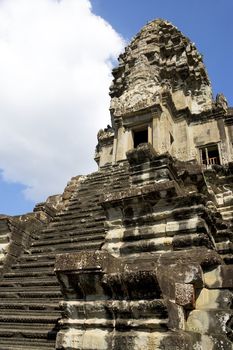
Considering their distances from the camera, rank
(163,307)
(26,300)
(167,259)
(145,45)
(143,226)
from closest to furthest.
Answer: (163,307)
(167,259)
(143,226)
(26,300)
(145,45)

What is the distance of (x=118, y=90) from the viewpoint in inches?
890

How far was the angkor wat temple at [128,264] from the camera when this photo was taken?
399 cm

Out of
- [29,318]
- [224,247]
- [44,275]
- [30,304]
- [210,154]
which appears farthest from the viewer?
[210,154]

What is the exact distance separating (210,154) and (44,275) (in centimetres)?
1269

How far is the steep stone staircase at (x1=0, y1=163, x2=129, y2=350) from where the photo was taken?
600cm

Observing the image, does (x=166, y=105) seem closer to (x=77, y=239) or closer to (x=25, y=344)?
(x=77, y=239)

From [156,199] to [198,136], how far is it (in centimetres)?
1337

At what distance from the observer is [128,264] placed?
4.61m

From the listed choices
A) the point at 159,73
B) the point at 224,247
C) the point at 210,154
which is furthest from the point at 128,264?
the point at 159,73

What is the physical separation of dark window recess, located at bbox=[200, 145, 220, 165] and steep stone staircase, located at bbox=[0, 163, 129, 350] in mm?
6458

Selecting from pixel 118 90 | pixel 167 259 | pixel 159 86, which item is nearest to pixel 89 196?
pixel 167 259

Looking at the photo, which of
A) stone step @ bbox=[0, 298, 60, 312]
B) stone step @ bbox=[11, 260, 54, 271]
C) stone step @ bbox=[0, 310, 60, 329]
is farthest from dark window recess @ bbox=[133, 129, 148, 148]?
stone step @ bbox=[0, 310, 60, 329]

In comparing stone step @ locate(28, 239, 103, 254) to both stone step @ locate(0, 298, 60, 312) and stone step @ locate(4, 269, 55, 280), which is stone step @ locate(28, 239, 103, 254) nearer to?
stone step @ locate(4, 269, 55, 280)

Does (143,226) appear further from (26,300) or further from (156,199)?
(26,300)
